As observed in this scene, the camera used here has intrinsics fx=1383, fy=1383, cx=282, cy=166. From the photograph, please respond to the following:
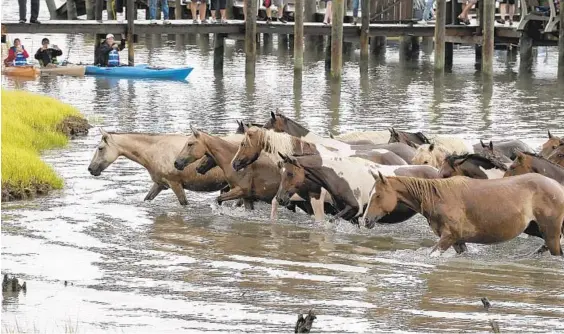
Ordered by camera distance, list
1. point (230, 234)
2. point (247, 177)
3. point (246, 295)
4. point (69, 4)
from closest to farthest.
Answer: point (246, 295) < point (230, 234) < point (247, 177) < point (69, 4)

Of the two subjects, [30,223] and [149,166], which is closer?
[30,223]

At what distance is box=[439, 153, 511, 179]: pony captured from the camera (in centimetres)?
1479


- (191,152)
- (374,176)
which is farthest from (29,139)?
(374,176)

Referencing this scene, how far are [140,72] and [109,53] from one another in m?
1.29

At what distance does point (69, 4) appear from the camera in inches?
1788

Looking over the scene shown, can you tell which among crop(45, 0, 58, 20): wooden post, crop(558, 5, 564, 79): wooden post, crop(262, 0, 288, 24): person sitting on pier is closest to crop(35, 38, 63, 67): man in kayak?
crop(262, 0, 288, 24): person sitting on pier

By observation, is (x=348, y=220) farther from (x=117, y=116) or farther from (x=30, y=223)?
(x=117, y=116)

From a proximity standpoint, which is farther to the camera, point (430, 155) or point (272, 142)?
point (430, 155)

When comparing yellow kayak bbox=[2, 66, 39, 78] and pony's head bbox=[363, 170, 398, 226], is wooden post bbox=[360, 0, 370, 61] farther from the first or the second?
pony's head bbox=[363, 170, 398, 226]

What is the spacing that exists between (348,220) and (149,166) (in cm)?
293

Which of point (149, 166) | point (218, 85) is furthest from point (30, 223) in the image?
point (218, 85)

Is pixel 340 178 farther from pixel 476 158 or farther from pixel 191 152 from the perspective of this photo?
pixel 191 152

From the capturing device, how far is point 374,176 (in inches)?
532

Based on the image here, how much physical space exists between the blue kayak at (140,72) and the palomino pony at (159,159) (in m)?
17.6
